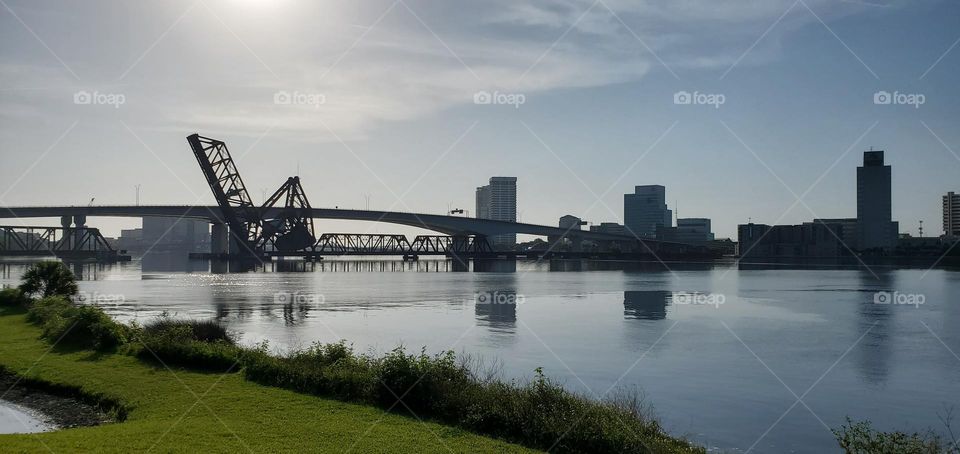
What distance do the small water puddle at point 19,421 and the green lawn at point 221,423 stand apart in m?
1.34

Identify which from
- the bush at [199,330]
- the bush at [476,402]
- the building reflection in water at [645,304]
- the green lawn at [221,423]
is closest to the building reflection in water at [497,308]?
the building reflection in water at [645,304]

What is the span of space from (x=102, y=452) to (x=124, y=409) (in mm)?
3626

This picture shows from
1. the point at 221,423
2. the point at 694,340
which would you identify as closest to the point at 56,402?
the point at 221,423

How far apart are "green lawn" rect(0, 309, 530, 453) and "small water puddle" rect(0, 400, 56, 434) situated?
1343 mm

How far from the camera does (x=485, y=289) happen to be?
58.5 meters

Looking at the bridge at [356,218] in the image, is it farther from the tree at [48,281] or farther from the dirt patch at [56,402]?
the dirt patch at [56,402]

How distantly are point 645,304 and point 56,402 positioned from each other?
35.2 meters

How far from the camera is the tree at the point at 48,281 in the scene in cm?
3419

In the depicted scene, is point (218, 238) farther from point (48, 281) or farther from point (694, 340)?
point (694, 340)

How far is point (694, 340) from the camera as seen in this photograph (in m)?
27.7

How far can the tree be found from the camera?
34.2 m

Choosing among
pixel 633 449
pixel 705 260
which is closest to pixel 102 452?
pixel 633 449

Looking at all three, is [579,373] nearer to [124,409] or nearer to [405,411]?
[405,411]

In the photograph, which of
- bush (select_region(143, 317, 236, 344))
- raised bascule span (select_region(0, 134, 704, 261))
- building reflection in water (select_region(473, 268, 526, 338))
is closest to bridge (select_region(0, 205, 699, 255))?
raised bascule span (select_region(0, 134, 704, 261))
